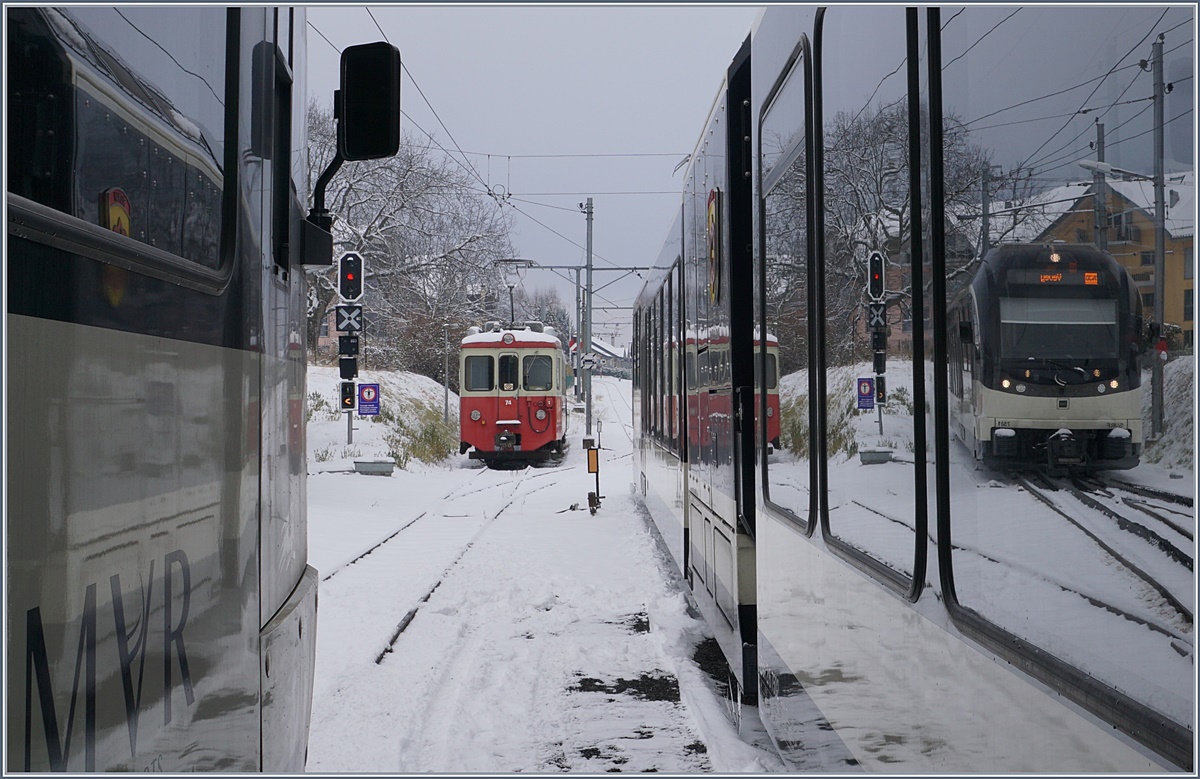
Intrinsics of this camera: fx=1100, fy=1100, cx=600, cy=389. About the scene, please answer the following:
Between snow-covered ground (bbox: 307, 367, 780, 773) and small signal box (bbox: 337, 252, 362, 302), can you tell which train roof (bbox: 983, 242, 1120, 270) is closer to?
snow-covered ground (bbox: 307, 367, 780, 773)

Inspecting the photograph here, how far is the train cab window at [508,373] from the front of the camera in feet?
80.9

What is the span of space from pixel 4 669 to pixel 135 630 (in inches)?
16.0


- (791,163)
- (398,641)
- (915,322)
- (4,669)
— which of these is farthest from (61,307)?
(398,641)

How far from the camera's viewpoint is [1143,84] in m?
1.41

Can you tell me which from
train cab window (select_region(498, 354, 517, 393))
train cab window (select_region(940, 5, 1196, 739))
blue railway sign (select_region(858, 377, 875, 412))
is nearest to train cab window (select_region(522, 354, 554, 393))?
train cab window (select_region(498, 354, 517, 393))

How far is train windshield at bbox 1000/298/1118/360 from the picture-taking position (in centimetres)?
153

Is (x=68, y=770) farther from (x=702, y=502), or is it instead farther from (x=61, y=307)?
(x=702, y=502)

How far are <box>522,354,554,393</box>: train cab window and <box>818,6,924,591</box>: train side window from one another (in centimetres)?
2160

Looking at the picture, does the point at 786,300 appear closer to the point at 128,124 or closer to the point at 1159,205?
the point at 1159,205

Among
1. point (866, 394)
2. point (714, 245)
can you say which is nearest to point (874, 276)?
point (866, 394)

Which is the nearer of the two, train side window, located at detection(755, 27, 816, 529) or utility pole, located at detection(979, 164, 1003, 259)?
utility pole, located at detection(979, 164, 1003, 259)

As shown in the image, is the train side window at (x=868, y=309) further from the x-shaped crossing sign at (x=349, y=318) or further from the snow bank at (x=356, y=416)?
the snow bank at (x=356, y=416)

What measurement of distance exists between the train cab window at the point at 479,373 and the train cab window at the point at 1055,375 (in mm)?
22771

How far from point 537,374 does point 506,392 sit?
81cm
